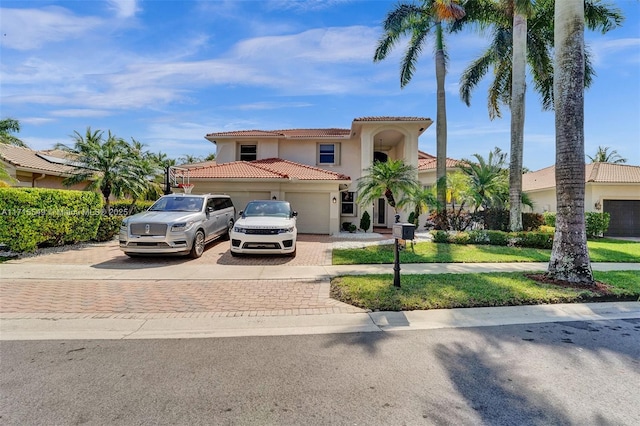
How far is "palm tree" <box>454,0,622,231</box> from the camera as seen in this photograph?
13758 millimetres

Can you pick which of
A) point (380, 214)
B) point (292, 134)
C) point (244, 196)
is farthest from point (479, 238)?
point (292, 134)

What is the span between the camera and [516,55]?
13.6 meters

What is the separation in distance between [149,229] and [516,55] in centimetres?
1547

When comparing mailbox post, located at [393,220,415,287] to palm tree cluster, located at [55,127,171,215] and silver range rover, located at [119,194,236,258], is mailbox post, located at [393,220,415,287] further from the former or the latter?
palm tree cluster, located at [55,127,171,215]

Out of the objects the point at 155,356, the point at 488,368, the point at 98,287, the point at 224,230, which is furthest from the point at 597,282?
the point at 224,230

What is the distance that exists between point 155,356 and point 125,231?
6681mm

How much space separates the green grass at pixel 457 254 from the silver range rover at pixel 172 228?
4.33 meters

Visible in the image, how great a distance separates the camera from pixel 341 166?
A: 2086 cm

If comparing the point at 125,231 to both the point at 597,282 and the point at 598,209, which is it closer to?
the point at 597,282

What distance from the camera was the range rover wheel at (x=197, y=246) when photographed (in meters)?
9.85

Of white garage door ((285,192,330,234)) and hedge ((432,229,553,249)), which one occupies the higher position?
white garage door ((285,192,330,234))

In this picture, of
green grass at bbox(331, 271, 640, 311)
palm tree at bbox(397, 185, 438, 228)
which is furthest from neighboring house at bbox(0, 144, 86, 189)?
green grass at bbox(331, 271, 640, 311)

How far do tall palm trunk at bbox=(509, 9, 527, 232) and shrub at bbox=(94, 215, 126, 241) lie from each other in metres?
16.7

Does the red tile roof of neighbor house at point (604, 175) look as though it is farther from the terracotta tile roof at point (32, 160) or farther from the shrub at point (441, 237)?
the terracotta tile roof at point (32, 160)
